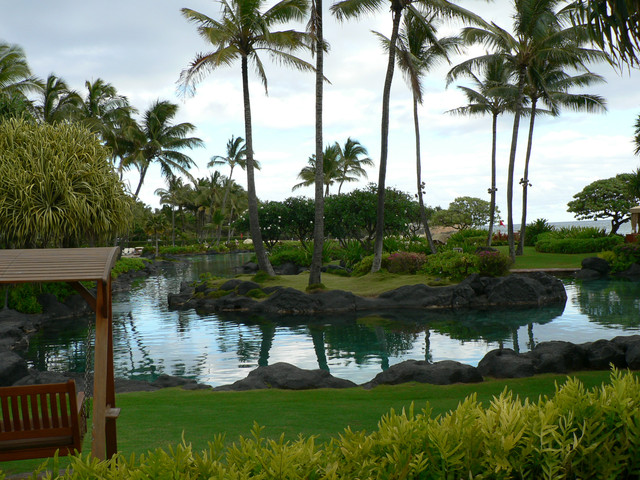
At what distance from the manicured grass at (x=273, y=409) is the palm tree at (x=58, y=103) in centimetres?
2960

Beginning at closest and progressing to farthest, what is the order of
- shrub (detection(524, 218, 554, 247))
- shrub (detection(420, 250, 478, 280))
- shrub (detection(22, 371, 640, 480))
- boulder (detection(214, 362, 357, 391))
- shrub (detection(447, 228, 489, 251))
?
shrub (detection(22, 371, 640, 480)) < boulder (detection(214, 362, 357, 391)) < shrub (detection(420, 250, 478, 280)) < shrub (detection(447, 228, 489, 251)) < shrub (detection(524, 218, 554, 247))

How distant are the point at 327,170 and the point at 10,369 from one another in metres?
44.0

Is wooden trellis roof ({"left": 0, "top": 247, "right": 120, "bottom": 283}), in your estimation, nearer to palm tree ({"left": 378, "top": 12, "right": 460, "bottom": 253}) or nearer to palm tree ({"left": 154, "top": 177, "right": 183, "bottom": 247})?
palm tree ({"left": 378, "top": 12, "right": 460, "bottom": 253})

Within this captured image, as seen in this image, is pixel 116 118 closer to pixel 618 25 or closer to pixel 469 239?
pixel 469 239

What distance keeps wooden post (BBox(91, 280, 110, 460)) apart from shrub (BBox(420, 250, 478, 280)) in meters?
19.7

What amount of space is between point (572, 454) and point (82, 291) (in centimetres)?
452

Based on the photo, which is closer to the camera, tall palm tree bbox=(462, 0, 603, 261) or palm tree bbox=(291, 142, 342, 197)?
tall palm tree bbox=(462, 0, 603, 261)

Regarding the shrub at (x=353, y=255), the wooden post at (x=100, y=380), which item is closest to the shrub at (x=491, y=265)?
the shrub at (x=353, y=255)

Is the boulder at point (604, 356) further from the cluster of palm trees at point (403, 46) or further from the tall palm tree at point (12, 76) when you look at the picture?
the tall palm tree at point (12, 76)

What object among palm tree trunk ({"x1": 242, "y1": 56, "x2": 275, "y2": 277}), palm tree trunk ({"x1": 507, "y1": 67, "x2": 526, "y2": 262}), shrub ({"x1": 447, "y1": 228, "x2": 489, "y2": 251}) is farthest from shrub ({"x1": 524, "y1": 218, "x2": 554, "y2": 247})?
palm tree trunk ({"x1": 242, "y1": 56, "x2": 275, "y2": 277})

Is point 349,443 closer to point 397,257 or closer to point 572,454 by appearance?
point 572,454

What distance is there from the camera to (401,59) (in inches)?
1070

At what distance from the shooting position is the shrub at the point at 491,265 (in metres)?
23.6

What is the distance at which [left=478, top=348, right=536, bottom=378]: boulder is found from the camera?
32.1 ft
